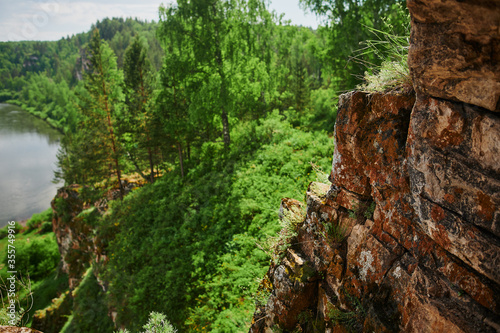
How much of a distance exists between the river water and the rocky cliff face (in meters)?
45.2

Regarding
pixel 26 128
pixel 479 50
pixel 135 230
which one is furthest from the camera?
pixel 26 128

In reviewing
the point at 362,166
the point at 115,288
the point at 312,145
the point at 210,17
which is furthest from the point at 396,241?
the point at 210,17

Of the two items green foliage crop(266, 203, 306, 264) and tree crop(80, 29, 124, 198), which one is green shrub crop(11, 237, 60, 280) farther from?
green foliage crop(266, 203, 306, 264)

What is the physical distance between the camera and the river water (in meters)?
38.1

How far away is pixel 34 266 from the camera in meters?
27.7

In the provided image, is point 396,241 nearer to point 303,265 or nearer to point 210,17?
point 303,265

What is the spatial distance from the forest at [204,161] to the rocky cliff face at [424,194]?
1.73 metres

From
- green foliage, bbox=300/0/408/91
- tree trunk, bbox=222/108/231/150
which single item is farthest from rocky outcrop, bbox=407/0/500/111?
tree trunk, bbox=222/108/231/150

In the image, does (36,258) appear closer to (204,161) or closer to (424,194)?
(204,161)

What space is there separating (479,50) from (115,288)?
44.7ft

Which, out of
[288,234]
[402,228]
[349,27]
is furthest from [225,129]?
[402,228]

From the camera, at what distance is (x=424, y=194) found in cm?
→ 270

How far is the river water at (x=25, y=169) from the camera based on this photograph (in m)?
38.1

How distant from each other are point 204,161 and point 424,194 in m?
14.3
